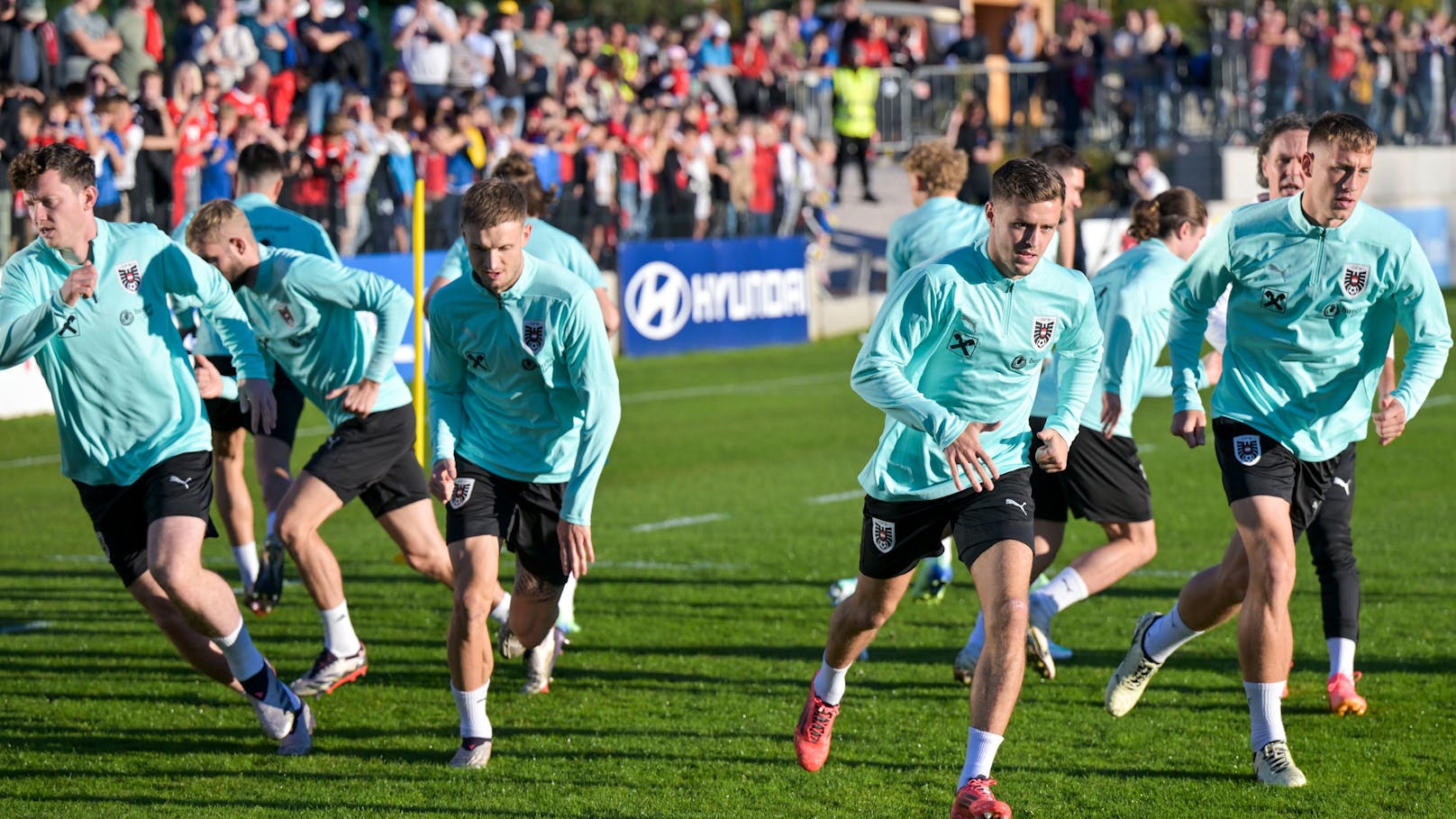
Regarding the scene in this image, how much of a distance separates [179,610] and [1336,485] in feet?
13.6

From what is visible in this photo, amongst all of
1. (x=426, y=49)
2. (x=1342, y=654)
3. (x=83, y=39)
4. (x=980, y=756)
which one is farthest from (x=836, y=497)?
(x=426, y=49)

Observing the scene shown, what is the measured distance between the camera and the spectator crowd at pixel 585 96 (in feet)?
56.1

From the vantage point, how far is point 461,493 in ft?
20.4

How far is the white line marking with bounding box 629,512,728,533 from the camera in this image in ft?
36.9

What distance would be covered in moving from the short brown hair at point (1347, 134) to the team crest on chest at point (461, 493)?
3102 mm

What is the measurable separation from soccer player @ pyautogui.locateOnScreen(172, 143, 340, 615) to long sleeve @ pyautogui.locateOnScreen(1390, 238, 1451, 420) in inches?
184

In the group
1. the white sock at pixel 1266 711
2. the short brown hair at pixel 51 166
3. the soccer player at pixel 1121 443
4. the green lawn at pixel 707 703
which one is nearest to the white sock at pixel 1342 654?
the green lawn at pixel 707 703

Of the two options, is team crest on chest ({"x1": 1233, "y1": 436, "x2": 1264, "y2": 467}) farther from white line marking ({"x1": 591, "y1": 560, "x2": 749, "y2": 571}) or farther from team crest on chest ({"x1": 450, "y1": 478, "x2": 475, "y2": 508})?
white line marking ({"x1": 591, "y1": 560, "x2": 749, "y2": 571})

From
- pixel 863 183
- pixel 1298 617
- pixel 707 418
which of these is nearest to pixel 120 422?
pixel 1298 617

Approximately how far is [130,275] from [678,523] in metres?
5.62

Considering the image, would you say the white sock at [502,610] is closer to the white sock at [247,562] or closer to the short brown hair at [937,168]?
the white sock at [247,562]

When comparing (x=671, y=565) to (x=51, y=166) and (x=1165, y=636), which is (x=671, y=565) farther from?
(x=51, y=166)

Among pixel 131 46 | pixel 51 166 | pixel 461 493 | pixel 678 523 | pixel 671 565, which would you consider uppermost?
pixel 51 166

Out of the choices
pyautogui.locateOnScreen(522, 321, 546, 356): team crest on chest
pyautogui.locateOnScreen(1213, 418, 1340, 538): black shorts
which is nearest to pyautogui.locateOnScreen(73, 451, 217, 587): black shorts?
pyautogui.locateOnScreen(522, 321, 546, 356): team crest on chest
